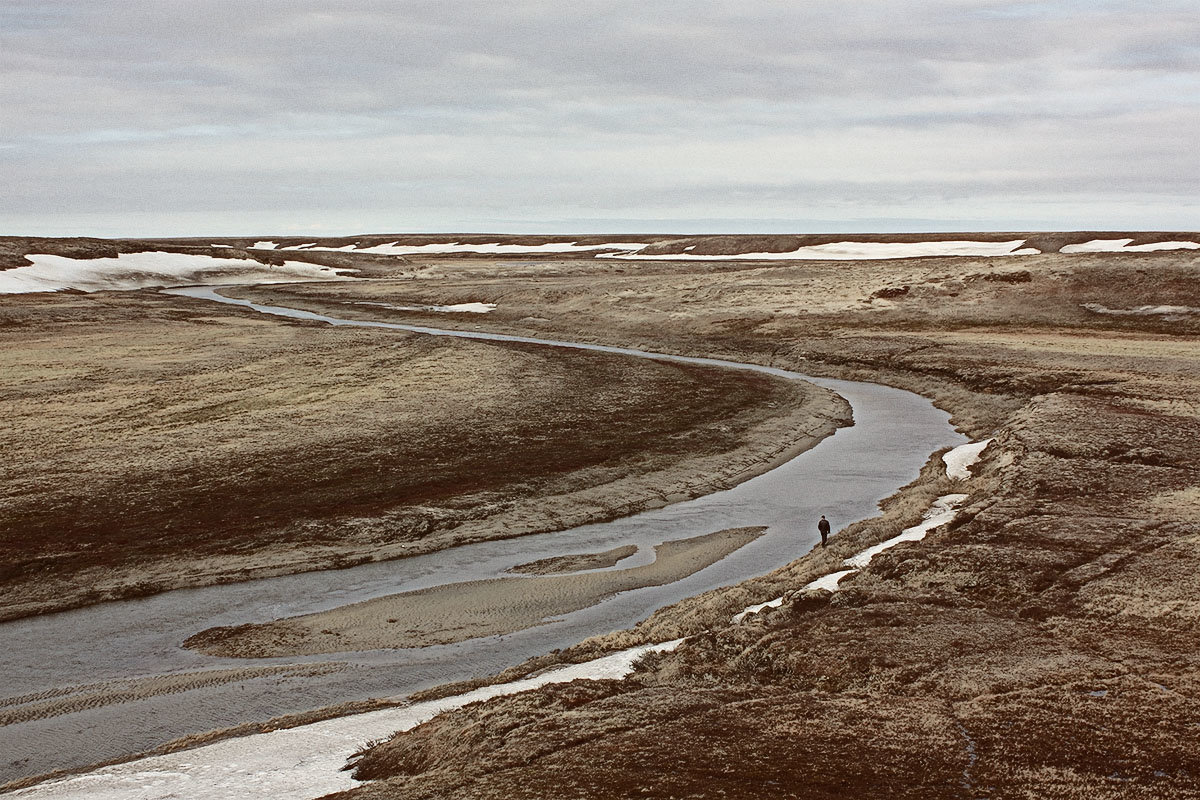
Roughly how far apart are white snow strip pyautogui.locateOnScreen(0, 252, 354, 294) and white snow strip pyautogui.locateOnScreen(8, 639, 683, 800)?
87.4 m

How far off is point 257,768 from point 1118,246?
115 metres

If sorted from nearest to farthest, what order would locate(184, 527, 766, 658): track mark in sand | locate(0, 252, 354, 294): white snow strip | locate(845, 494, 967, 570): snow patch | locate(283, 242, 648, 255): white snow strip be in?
locate(184, 527, 766, 658): track mark in sand → locate(845, 494, 967, 570): snow patch → locate(0, 252, 354, 294): white snow strip → locate(283, 242, 648, 255): white snow strip

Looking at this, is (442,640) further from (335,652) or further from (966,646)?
(966,646)

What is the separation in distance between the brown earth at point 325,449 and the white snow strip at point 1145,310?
29.3 metres

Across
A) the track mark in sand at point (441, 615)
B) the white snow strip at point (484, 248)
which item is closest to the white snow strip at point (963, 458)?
the track mark in sand at point (441, 615)

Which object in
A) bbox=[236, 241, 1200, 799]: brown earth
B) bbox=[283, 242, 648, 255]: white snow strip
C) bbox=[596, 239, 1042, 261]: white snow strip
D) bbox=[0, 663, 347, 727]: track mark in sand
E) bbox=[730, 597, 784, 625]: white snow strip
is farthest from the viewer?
bbox=[283, 242, 648, 255]: white snow strip

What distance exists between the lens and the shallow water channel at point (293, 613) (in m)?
15.2

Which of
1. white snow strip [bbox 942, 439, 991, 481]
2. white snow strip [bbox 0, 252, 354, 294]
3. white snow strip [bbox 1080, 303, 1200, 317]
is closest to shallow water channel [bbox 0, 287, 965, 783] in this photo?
white snow strip [bbox 942, 439, 991, 481]

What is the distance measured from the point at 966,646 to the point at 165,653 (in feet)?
45.8

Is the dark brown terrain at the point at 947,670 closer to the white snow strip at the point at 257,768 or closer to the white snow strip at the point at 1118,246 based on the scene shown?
the white snow strip at the point at 257,768

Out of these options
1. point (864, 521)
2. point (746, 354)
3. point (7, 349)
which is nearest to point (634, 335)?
point (746, 354)

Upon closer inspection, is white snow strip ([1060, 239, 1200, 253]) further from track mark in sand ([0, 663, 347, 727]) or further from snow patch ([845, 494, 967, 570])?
track mark in sand ([0, 663, 347, 727])

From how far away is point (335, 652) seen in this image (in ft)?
59.0

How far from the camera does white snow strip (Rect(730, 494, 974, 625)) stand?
60.2ft
